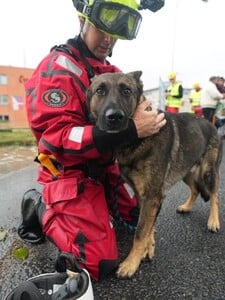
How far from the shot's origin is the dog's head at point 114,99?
83.0 inches

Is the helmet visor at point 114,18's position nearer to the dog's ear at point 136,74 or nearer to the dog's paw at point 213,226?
the dog's ear at point 136,74

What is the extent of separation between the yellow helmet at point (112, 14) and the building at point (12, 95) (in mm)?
23898

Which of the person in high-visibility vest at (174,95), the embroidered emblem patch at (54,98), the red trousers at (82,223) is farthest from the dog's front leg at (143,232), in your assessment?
the person in high-visibility vest at (174,95)

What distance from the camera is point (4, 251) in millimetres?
2668

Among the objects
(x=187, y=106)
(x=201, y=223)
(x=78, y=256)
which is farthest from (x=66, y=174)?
(x=187, y=106)

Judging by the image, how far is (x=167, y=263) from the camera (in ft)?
8.02

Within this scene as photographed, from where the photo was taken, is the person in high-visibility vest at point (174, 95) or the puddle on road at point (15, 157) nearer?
the puddle on road at point (15, 157)

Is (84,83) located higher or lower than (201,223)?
higher

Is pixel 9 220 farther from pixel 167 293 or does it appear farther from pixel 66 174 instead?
pixel 167 293

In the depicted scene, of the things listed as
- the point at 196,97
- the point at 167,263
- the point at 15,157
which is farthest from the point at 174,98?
the point at 167,263

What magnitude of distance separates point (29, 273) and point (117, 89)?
145 cm

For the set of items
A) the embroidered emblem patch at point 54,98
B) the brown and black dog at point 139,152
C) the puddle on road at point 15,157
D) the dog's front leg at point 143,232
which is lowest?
the puddle on road at point 15,157

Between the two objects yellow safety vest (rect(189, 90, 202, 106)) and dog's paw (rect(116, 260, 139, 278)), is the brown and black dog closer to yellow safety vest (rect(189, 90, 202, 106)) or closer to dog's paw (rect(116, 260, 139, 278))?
dog's paw (rect(116, 260, 139, 278))

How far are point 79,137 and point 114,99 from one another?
0.35m
